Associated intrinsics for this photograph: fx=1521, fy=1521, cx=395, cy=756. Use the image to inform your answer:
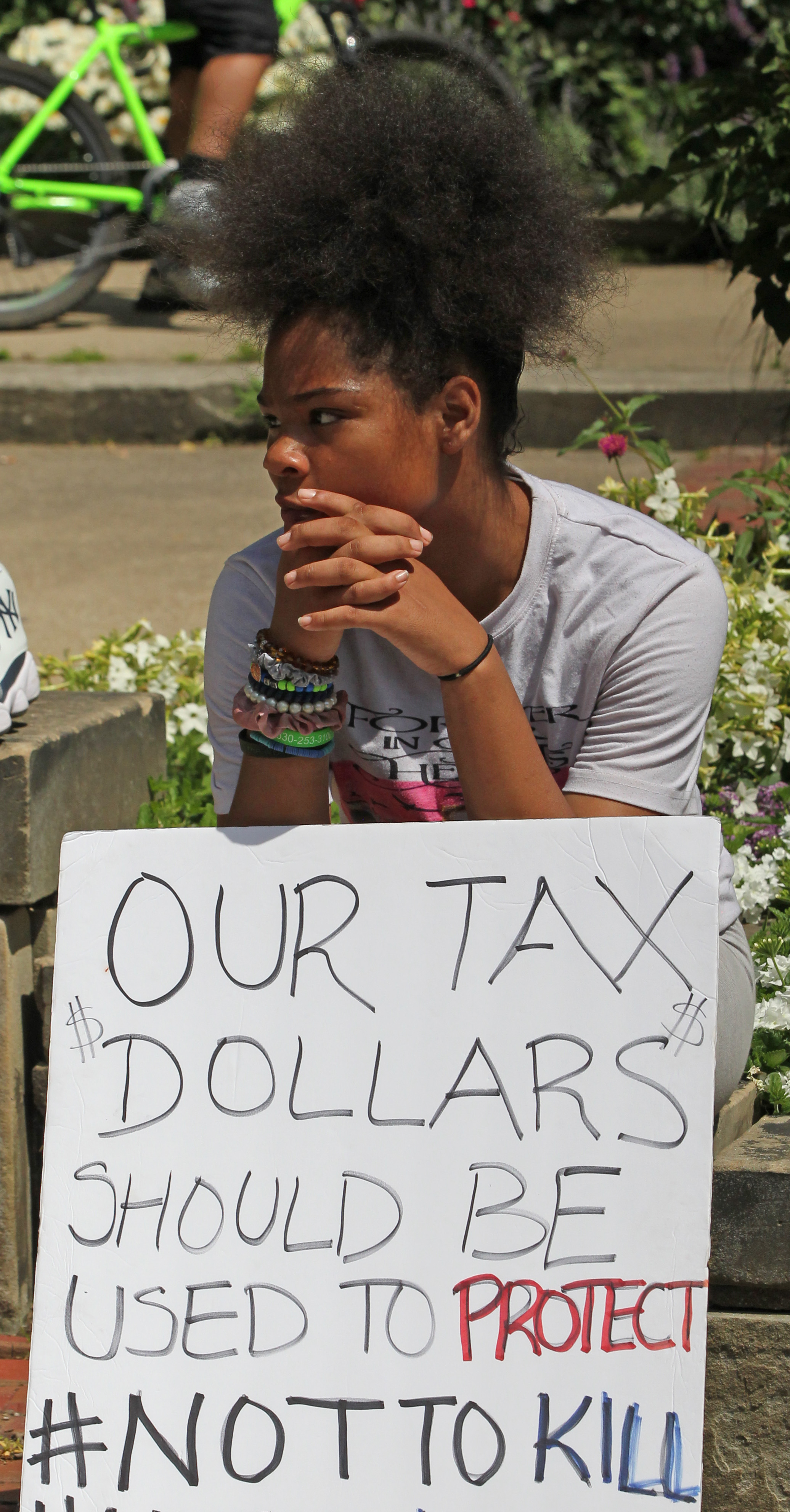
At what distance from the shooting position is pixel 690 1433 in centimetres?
146

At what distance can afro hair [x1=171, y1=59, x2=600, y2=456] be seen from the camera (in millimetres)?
1652

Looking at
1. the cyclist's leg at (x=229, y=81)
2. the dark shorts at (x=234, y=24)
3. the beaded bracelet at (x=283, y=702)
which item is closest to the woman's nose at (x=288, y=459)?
the beaded bracelet at (x=283, y=702)

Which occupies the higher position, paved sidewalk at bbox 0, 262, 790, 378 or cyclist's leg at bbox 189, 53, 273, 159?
cyclist's leg at bbox 189, 53, 273, 159

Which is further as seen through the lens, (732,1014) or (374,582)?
(732,1014)

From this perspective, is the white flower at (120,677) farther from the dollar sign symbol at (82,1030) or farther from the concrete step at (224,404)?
the concrete step at (224,404)

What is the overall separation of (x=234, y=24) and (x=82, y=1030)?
449 cm

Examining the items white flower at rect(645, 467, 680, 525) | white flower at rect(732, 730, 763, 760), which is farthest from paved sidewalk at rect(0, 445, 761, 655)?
white flower at rect(732, 730, 763, 760)

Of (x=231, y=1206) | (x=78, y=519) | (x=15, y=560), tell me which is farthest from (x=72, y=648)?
(x=231, y=1206)

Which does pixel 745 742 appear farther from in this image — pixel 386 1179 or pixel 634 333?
pixel 634 333

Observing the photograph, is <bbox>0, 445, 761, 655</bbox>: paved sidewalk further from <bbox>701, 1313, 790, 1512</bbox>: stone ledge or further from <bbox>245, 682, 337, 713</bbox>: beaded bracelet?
<bbox>701, 1313, 790, 1512</bbox>: stone ledge

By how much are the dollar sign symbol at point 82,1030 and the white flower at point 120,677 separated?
61.4 inches

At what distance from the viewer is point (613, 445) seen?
295 centimetres

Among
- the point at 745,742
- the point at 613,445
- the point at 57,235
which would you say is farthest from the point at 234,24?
the point at 745,742

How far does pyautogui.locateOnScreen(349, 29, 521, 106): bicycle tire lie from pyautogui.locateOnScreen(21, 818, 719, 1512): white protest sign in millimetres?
1038
